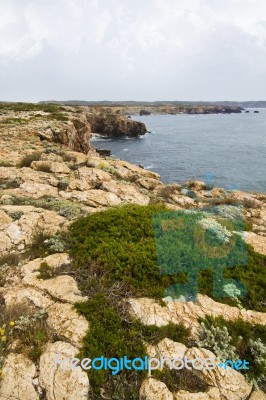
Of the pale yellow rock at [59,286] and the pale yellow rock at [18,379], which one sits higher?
the pale yellow rock at [59,286]

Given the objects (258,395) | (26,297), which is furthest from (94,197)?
(258,395)

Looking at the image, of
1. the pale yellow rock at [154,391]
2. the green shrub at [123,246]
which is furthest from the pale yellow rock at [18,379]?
the green shrub at [123,246]

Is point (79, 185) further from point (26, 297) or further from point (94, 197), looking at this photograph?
point (26, 297)

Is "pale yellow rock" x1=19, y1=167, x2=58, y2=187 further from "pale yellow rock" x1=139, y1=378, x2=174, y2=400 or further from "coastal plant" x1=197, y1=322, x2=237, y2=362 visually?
"pale yellow rock" x1=139, y1=378, x2=174, y2=400

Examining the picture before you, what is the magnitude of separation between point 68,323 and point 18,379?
1.25m

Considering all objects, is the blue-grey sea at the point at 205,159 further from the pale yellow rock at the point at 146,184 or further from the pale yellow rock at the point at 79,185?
the pale yellow rock at the point at 79,185

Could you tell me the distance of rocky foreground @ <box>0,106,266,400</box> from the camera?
483 cm

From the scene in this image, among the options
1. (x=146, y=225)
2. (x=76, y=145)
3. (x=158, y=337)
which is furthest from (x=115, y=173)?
(x=76, y=145)

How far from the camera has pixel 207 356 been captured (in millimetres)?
5320

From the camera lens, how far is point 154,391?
4.77 meters

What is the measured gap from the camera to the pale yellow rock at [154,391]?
185 inches

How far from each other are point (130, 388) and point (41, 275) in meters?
3.50

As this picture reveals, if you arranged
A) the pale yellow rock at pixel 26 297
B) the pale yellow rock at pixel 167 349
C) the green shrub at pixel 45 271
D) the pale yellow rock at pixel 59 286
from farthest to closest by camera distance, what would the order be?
the green shrub at pixel 45 271
the pale yellow rock at pixel 59 286
the pale yellow rock at pixel 26 297
the pale yellow rock at pixel 167 349

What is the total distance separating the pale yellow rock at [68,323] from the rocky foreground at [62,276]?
0.02 m
